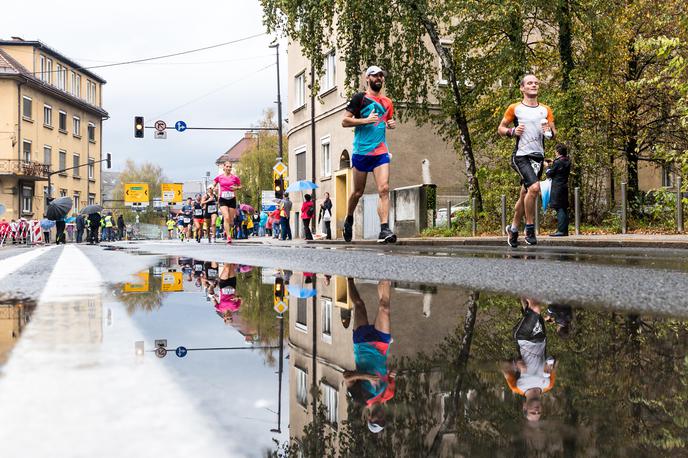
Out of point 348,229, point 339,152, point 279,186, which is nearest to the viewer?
point 348,229

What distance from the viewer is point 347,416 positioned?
128 centimetres

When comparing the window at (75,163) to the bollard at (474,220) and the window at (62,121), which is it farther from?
the bollard at (474,220)

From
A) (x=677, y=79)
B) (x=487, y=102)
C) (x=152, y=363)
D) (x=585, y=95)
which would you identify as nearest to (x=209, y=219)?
(x=487, y=102)

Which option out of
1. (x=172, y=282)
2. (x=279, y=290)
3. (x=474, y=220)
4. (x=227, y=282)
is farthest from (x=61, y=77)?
(x=279, y=290)

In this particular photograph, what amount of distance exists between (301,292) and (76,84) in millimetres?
58965

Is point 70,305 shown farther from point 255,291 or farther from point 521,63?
point 521,63

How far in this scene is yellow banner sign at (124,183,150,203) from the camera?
7044 cm

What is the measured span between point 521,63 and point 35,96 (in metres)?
40.7

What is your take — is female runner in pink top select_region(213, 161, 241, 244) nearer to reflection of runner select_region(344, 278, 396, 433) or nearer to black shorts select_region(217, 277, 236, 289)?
black shorts select_region(217, 277, 236, 289)

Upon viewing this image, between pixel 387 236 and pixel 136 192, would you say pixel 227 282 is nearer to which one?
pixel 387 236

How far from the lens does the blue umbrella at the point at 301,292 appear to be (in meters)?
3.73

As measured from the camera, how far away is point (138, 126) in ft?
113

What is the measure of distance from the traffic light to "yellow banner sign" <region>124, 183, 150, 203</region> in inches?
1464

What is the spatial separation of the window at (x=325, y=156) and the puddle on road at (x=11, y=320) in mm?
27965
